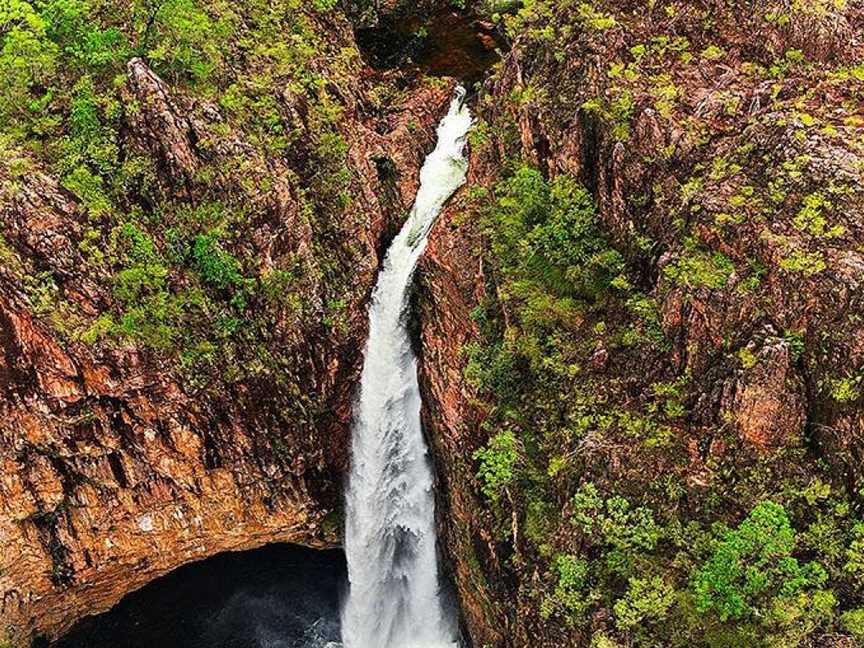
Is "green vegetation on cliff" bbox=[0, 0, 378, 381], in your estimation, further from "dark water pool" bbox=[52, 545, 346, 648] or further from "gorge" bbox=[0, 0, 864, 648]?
"dark water pool" bbox=[52, 545, 346, 648]

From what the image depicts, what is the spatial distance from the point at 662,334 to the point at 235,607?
1517cm

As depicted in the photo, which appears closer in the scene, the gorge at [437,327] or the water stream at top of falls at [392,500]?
the gorge at [437,327]

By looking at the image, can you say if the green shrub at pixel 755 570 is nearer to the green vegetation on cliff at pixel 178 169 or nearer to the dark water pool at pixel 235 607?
the green vegetation on cliff at pixel 178 169

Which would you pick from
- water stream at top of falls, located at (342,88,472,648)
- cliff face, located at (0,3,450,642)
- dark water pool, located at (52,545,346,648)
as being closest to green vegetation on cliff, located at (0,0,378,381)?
cliff face, located at (0,3,450,642)

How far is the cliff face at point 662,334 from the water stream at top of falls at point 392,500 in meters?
2.09

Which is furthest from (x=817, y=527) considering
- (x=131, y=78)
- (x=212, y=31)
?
(x=212, y=31)

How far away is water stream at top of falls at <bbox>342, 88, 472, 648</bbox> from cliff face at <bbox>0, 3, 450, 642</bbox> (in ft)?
2.17

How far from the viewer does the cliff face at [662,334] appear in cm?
1045

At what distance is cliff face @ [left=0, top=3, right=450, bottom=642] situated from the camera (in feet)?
50.9

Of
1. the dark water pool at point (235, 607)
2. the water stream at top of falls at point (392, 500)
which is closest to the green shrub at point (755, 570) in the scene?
the water stream at top of falls at point (392, 500)

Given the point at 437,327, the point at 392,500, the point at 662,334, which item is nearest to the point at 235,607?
the point at 392,500

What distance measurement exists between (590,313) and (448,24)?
15626 mm

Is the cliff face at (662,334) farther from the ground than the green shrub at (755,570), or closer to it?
farther from the ground

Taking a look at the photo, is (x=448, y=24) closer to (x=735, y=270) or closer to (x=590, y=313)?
(x=590, y=313)
